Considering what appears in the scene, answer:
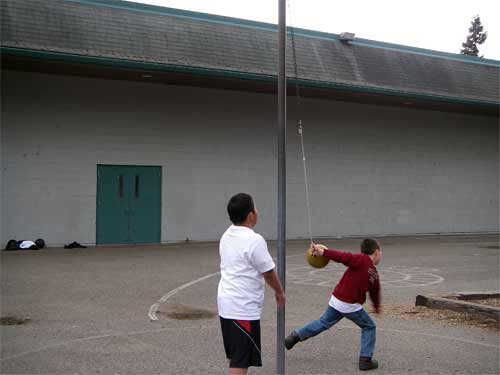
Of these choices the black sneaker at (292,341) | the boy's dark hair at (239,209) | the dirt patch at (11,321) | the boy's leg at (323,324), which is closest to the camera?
the boy's dark hair at (239,209)

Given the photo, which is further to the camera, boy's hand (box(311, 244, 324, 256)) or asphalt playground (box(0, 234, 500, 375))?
asphalt playground (box(0, 234, 500, 375))

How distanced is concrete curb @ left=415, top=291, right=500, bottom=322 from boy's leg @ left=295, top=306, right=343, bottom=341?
306 cm

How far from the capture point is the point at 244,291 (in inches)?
186

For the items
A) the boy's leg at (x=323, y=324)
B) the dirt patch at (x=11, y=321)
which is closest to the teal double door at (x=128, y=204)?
the dirt patch at (x=11, y=321)

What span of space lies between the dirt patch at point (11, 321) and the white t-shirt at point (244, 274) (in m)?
4.60

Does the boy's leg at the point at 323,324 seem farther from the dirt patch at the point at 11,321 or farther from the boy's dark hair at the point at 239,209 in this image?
the dirt patch at the point at 11,321

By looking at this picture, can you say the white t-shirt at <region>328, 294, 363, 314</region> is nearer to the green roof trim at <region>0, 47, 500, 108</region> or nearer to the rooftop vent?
the green roof trim at <region>0, 47, 500, 108</region>

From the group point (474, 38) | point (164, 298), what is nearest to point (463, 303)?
point (164, 298)

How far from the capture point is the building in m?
18.0

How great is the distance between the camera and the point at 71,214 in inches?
738

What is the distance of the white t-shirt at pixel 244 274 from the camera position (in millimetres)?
4672

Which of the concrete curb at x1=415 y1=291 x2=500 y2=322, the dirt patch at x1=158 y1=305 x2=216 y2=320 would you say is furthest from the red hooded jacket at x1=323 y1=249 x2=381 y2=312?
the dirt patch at x1=158 y1=305 x2=216 y2=320

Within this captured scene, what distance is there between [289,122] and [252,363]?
59.1 ft

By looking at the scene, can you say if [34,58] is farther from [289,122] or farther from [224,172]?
[289,122]
